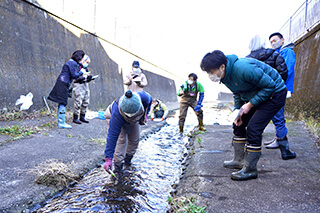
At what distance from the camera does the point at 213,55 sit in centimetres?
244

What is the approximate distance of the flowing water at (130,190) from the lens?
7.89ft

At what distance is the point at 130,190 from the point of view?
285cm

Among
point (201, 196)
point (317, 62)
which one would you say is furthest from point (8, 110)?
point (317, 62)

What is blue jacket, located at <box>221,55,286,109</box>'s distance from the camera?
2357 millimetres

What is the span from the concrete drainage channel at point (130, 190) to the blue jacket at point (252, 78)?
153 cm

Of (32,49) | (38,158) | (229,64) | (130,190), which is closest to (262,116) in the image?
(229,64)

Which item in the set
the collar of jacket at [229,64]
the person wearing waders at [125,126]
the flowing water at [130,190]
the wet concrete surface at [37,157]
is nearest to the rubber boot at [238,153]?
the flowing water at [130,190]

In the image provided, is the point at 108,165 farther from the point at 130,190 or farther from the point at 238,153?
the point at 238,153

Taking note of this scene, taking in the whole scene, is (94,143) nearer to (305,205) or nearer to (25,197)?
(25,197)

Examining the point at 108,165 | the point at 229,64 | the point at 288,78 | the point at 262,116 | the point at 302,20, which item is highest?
the point at 302,20

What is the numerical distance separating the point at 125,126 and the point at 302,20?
853 cm

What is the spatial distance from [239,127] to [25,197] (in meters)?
2.65

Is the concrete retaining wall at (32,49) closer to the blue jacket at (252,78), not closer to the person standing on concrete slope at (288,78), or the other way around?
the blue jacket at (252,78)

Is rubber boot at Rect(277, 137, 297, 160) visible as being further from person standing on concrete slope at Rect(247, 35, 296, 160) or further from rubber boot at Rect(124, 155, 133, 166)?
rubber boot at Rect(124, 155, 133, 166)
